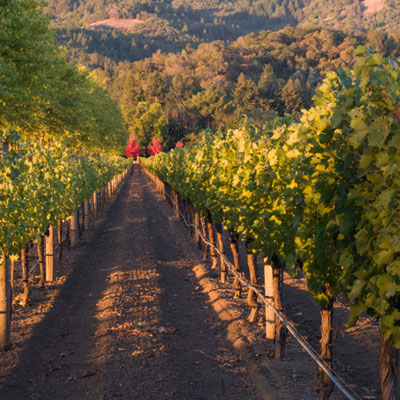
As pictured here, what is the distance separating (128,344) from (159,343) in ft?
1.88

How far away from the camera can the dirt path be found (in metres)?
8.32

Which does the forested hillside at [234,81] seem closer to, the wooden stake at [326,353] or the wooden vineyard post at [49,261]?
the wooden vineyard post at [49,261]

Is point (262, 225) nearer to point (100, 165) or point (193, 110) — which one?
point (100, 165)

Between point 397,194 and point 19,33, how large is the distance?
15.3m

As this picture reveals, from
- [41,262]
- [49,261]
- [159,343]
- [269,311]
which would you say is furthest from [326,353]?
[49,261]

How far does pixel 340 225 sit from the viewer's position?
15.7ft

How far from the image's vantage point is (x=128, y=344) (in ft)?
32.6

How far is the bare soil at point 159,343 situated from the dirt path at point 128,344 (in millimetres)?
22

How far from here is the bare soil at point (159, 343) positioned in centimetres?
830

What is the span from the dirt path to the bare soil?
0.9 inches

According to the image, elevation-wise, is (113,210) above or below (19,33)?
below

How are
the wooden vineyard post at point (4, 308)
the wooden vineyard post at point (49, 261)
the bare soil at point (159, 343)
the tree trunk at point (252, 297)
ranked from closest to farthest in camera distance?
the bare soil at point (159, 343) < the wooden vineyard post at point (4, 308) < the tree trunk at point (252, 297) < the wooden vineyard post at point (49, 261)

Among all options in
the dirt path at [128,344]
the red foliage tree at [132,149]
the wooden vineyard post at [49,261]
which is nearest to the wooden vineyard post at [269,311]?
the dirt path at [128,344]

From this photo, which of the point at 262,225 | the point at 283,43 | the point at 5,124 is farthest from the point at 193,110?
the point at 262,225
